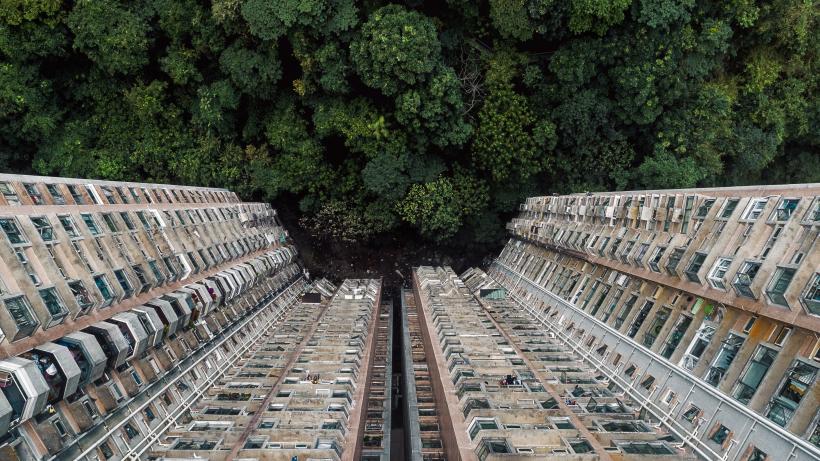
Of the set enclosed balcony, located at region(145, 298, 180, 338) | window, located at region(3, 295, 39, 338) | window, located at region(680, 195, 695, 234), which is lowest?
enclosed balcony, located at region(145, 298, 180, 338)

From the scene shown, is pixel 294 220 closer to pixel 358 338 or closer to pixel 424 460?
pixel 358 338

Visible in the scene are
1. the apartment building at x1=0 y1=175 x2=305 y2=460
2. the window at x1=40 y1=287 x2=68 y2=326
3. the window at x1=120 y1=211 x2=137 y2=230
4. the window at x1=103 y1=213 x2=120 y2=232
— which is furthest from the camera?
the window at x1=120 y1=211 x2=137 y2=230

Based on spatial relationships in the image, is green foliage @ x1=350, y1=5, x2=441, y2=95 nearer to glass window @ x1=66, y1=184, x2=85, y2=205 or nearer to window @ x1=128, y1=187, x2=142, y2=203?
window @ x1=128, y1=187, x2=142, y2=203

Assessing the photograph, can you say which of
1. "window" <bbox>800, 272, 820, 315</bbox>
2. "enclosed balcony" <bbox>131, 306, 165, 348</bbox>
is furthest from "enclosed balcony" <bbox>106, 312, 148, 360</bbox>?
"window" <bbox>800, 272, 820, 315</bbox>

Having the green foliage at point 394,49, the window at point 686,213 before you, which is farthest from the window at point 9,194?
the window at point 686,213

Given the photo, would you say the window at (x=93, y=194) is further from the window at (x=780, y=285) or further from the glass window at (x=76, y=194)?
the window at (x=780, y=285)
